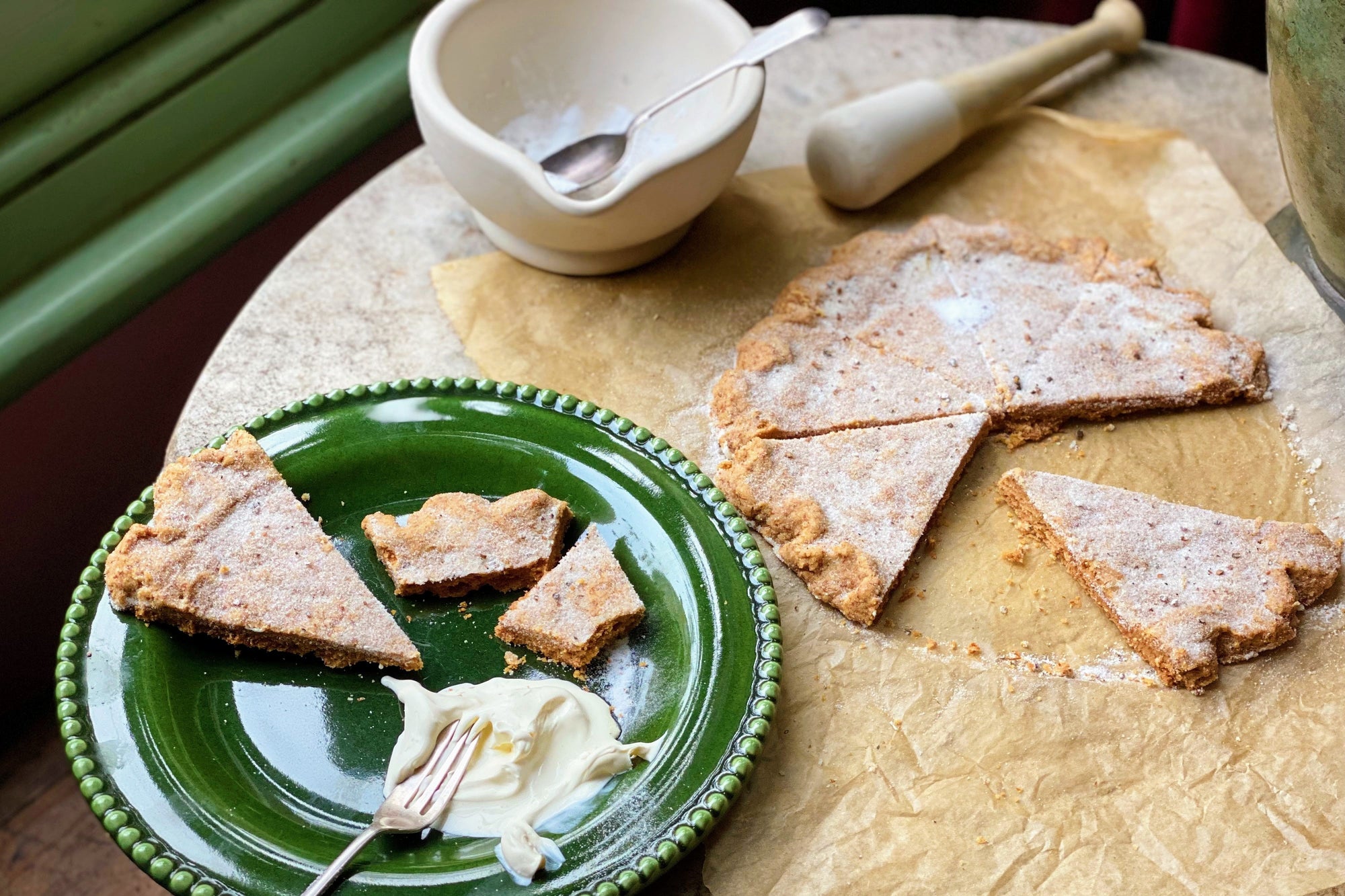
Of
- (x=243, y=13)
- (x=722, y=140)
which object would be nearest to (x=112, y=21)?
(x=243, y=13)

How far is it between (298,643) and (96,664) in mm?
297

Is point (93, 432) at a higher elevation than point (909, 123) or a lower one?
lower

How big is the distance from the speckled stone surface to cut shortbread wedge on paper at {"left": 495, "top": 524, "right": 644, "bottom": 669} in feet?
2.08

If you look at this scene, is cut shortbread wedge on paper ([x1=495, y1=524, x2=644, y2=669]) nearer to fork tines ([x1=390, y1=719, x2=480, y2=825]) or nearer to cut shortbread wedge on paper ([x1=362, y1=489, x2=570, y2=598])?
cut shortbread wedge on paper ([x1=362, y1=489, x2=570, y2=598])

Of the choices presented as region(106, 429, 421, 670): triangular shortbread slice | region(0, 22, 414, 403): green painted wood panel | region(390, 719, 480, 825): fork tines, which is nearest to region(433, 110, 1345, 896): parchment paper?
region(390, 719, 480, 825): fork tines

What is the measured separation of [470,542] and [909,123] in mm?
1481

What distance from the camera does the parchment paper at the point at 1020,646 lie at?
69.6 inches

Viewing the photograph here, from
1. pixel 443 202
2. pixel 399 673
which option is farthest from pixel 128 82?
pixel 399 673

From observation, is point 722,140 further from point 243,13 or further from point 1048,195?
point 243,13

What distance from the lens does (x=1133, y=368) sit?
2.40 m

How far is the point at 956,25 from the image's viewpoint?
3250 mm

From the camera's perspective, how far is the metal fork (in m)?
1.63

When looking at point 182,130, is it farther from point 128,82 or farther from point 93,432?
point 93,432

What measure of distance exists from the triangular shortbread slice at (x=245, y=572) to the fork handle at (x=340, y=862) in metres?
0.32
